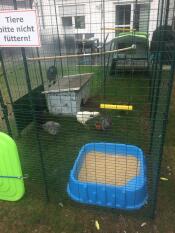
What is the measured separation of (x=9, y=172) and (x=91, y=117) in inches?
46.2

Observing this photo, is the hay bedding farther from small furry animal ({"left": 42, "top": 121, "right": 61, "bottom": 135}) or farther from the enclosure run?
small furry animal ({"left": 42, "top": 121, "right": 61, "bottom": 135})

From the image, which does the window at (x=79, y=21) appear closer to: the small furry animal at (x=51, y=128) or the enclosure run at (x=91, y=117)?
the enclosure run at (x=91, y=117)

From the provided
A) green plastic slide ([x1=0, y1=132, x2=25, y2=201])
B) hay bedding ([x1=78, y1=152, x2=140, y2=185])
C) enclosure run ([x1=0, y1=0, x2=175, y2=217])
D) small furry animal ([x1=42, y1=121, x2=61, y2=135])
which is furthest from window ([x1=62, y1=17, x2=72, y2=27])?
small furry animal ([x1=42, y1=121, x2=61, y2=135])

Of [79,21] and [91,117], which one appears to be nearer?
[79,21]

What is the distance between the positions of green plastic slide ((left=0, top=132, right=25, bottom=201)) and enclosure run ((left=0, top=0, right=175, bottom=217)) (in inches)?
7.4

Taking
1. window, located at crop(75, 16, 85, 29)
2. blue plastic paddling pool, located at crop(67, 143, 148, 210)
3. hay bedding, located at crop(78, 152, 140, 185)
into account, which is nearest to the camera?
window, located at crop(75, 16, 85, 29)

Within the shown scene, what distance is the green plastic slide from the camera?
196 cm

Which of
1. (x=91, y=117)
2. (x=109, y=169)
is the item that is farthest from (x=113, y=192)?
(x=91, y=117)

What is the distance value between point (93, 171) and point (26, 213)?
738 millimetres

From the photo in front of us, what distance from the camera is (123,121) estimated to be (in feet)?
11.6

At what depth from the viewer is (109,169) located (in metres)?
2.31

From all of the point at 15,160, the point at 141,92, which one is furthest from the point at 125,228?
the point at 141,92

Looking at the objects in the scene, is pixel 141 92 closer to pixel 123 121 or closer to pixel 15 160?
pixel 123 121

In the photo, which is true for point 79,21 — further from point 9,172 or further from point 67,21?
point 9,172
